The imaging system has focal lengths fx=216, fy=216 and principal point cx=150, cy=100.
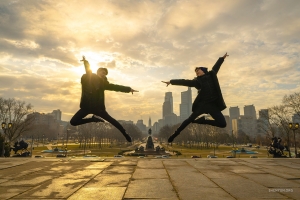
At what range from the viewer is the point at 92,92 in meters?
7.73

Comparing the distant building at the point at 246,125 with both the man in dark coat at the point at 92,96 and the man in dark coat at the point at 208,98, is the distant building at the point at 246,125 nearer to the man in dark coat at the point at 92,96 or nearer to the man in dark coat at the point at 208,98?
the man in dark coat at the point at 208,98

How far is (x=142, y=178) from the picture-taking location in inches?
331

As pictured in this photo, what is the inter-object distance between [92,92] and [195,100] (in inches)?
146

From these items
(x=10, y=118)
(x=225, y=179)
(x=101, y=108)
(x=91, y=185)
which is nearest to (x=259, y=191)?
(x=225, y=179)

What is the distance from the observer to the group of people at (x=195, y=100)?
754 cm

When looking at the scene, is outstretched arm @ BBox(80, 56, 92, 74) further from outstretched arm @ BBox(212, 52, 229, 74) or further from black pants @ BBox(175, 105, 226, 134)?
outstretched arm @ BBox(212, 52, 229, 74)

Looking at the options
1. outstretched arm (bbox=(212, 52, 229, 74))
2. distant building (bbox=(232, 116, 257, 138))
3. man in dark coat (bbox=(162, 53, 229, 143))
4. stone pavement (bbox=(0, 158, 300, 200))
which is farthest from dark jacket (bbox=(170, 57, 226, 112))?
distant building (bbox=(232, 116, 257, 138))

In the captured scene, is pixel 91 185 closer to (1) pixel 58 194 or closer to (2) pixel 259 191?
Result: (1) pixel 58 194

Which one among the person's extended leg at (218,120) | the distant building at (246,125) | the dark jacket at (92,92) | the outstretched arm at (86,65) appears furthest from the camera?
the distant building at (246,125)

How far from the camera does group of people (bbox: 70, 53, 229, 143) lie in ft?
24.7

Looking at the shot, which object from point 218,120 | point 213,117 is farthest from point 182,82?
point 218,120

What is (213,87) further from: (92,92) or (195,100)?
(92,92)

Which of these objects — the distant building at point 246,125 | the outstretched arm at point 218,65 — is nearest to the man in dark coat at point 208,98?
the outstretched arm at point 218,65

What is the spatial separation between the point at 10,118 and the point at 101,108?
51.4 metres
